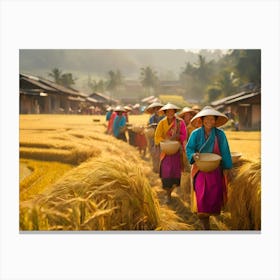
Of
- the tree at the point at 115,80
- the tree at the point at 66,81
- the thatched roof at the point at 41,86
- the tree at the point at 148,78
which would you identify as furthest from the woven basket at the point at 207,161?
the tree at the point at 66,81

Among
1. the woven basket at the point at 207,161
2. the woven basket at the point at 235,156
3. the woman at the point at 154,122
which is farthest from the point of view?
the woman at the point at 154,122

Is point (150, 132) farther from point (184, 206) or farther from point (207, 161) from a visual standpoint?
point (184, 206)

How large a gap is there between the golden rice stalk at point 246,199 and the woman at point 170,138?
1.68ft

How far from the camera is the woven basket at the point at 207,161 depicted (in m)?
3.57

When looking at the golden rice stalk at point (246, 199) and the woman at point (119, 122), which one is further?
the woman at point (119, 122)

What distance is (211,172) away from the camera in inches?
143

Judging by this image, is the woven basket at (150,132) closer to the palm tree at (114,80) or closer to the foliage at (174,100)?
the foliage at (174,100)

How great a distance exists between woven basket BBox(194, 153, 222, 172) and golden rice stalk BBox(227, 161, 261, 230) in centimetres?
25

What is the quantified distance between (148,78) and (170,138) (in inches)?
23.1

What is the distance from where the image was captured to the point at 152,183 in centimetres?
372

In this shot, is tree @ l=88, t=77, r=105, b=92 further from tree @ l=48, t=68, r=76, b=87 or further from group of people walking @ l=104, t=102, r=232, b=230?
group of people walking @ l=104, t=102, r=232, b=230

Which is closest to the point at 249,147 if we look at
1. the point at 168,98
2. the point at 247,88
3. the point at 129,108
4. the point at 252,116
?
the point at 252,116
